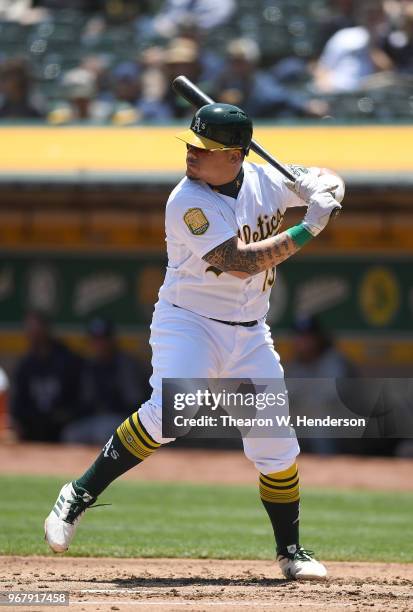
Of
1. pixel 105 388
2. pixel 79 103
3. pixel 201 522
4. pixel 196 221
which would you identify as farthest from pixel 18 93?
pixel 196 221

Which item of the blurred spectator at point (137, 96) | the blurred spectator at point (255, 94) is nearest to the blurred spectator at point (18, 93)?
the blurred spectator at point (137, 96)

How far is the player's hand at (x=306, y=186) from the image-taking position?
488 cm

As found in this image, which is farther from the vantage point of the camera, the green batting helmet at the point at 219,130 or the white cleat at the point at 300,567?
the white cleat at the point at 300,567

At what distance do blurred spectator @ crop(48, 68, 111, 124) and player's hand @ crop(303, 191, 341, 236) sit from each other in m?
6.30

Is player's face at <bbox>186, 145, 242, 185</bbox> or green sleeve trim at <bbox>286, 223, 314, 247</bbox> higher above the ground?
player's face at <bbox>186, 145, 242, 185</bbox>

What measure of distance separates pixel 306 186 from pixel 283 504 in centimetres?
129

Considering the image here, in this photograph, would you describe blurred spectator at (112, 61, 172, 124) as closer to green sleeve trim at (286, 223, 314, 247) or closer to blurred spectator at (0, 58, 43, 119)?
blurred spectator at (0, 58, 43, 119)

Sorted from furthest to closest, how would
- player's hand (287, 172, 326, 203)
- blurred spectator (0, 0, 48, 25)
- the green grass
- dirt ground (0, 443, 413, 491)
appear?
blurred spectator (0, 0, 48, 25)
dirt ground (0, 443, 413, 491)
the green grass
player's hand (287, 172, 326, 203)

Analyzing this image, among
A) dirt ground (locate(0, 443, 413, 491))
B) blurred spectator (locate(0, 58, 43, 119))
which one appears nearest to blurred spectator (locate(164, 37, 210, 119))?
blurred spectator (locate(0, 58, 43, 119))

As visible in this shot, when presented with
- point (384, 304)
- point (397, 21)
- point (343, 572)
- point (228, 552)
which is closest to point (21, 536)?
point (228, 552)

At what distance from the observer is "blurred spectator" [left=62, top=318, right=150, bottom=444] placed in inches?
416

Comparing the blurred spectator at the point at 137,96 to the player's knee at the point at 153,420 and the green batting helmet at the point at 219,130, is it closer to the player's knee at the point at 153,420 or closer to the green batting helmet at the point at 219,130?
the green batting helmet at the point at 219,130

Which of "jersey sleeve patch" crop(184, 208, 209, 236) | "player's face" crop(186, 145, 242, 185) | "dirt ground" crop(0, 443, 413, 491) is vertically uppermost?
"player's face" crop(186, 145, 242, 185)

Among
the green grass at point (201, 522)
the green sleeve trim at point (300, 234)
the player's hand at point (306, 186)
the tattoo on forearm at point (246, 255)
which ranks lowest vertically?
the green grass at point (201, 522)
